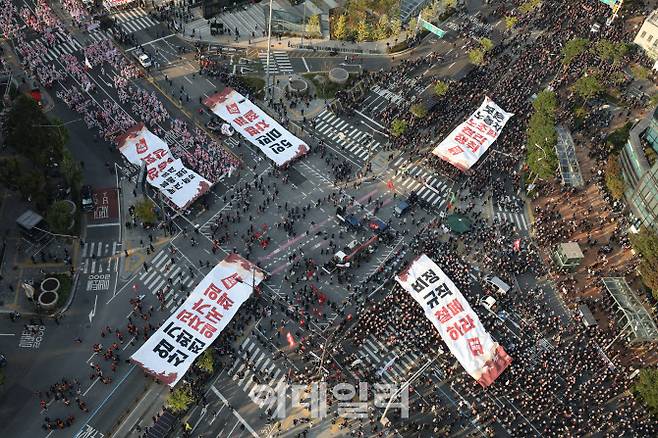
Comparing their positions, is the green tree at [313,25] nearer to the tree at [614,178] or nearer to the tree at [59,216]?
the tree at [614,178]

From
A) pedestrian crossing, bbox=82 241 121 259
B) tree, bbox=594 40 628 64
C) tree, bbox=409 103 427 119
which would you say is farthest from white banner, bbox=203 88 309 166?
tree, bbox=594 40 628 64

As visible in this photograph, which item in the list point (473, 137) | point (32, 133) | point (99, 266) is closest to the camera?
point (99, 266)

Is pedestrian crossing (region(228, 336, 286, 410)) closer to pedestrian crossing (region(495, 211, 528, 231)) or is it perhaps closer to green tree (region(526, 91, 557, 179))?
pedestrian crossing (region(495, 211, 528, 231))

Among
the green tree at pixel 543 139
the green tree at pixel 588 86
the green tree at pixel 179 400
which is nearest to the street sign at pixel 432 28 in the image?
the green tree at pixel 543 139

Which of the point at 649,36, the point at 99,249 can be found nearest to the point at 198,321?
the point at 99,249

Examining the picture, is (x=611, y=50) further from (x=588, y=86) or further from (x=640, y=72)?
(x=588, y=86)

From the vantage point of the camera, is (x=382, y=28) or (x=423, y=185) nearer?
(x=423, y=185)
